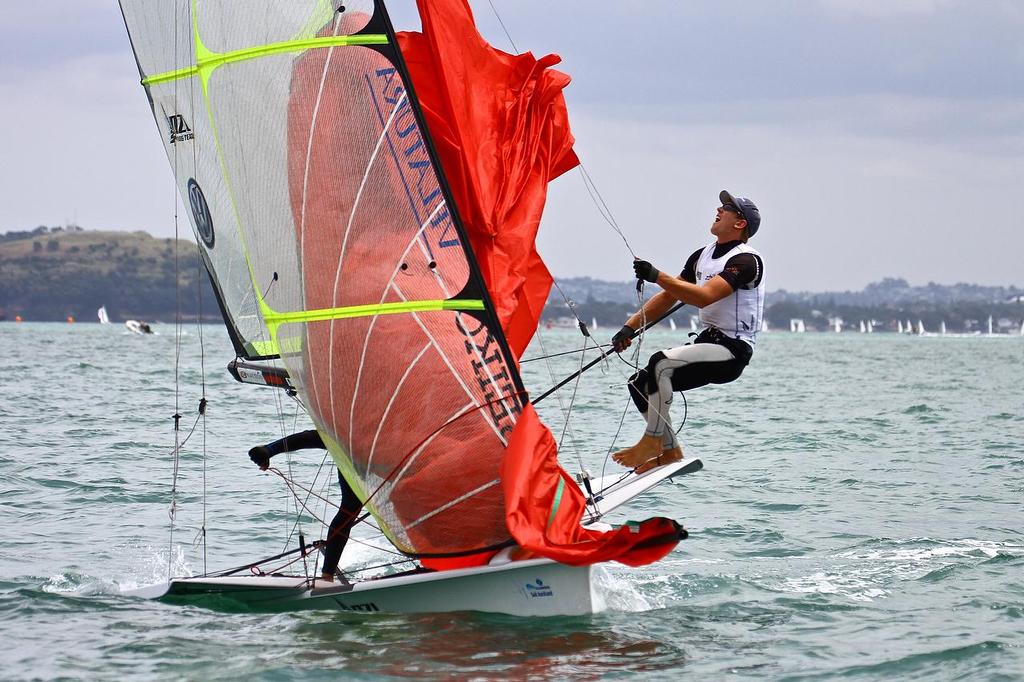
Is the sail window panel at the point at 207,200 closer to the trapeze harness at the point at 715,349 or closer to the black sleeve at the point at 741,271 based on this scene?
the trapeze harness at the point at 715,349

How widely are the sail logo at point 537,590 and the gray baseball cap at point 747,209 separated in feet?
7.93

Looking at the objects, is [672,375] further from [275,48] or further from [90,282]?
[90,282]

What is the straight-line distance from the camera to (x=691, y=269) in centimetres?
834

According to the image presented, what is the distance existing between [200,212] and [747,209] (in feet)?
16.0

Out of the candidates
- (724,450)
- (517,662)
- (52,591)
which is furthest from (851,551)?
(724,450)

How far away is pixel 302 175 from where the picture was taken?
7270 mm

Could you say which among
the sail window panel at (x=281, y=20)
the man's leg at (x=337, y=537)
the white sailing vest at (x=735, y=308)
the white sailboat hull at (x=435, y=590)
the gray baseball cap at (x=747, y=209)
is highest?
the sail window panel at (x=281, y=20)

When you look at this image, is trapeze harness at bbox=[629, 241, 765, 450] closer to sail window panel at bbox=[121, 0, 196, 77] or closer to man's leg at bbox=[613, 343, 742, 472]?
man's leg at bbox=[613, 343, 742, 472]

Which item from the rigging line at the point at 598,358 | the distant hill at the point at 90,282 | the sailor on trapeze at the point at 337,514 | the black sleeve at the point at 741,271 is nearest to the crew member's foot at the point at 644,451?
the rigging line at the point at 598,358

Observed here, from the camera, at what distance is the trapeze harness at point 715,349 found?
778cm

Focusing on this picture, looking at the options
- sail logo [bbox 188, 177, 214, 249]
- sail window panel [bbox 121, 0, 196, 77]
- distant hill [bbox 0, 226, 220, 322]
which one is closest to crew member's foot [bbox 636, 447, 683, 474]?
sail logo [bbox 188, 177, 214, 249]

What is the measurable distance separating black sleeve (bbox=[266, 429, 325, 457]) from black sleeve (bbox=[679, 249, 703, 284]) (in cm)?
239

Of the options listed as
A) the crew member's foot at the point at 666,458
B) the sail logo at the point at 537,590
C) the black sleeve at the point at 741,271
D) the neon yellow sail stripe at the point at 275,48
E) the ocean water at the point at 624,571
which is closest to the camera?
the ocean water at the point at 624,571

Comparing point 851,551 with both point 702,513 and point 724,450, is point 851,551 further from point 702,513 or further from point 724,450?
point 724,450
